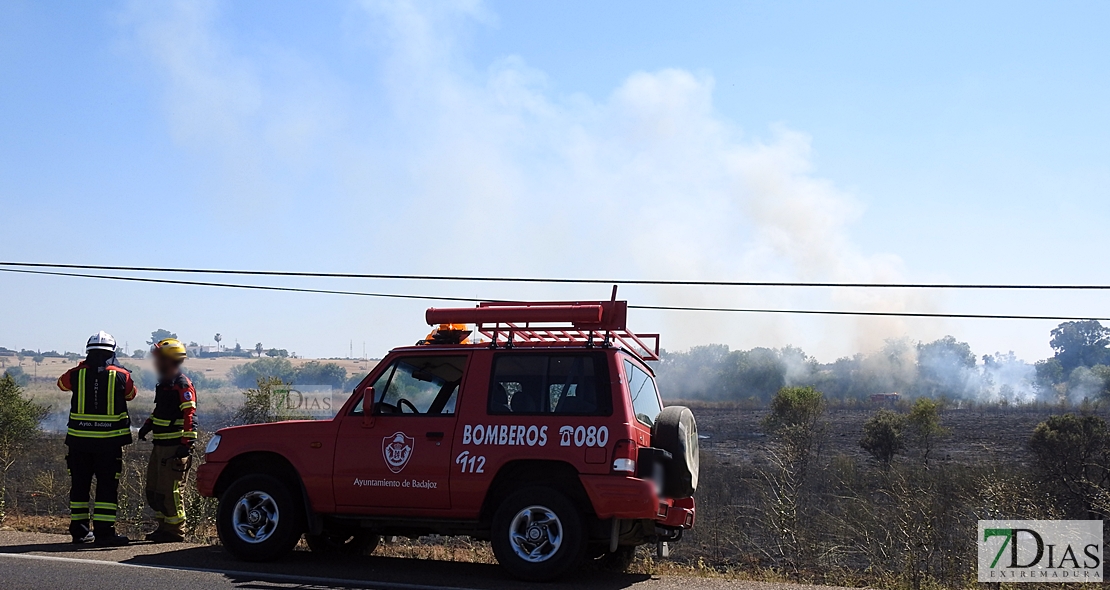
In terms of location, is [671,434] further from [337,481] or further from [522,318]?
[337,481]

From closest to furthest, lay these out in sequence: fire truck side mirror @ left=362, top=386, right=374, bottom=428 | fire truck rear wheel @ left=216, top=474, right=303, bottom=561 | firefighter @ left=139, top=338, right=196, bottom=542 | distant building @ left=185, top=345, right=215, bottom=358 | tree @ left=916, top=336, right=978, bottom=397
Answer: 1. fire truck side mirror @ left=362, top=386, right=374, bottom=428
2. fire truck rear wheel @ left=216, top=474, right=303, bottom=561
3. firefighter @ left=139, top=338, right=196, bottom=542
4. tree @ left=916, top=336, right=978, bottom=397
5. distant building @ left=185, top=345, right=215, bottom=358

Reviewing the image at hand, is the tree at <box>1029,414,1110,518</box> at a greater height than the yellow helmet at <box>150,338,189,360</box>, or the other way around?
the yellow helmet at <box>150,338,189,360</box>

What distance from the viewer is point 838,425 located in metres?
59.8

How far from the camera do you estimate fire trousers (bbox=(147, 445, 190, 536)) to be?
9.73 metres

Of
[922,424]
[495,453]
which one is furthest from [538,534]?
[922,424]

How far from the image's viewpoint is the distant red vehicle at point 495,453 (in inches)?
294

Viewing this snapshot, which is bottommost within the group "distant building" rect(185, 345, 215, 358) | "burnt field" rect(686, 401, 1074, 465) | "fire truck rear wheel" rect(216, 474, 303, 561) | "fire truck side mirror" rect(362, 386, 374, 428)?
"burnt field" rect(686, 401, 1074, 465)

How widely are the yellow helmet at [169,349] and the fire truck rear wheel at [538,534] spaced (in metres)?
4.39

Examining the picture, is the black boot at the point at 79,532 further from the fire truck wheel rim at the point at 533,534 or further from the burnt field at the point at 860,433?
the burnt field at the point at 860,433

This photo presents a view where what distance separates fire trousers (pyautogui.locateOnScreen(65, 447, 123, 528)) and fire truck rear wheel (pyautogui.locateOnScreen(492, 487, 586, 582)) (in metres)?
4.53

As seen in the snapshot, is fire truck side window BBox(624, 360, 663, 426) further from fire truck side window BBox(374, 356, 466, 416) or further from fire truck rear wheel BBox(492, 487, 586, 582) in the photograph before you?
fire truck side window BBox(374, 356, 466, 416)

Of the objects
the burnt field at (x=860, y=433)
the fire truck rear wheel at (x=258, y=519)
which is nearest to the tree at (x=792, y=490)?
the burnt field at (x=860, y=433)

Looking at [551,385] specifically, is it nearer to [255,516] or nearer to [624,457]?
[624,457]

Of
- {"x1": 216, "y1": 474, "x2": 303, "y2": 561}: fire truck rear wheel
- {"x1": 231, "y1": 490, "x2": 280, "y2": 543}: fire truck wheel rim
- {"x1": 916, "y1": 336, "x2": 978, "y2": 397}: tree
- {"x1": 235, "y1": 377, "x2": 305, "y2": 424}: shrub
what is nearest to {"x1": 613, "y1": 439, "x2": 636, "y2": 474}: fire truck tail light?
{"x1": 216, "y1": 474, "x2": 303, "y2": 561}: fire truck rear wheel
